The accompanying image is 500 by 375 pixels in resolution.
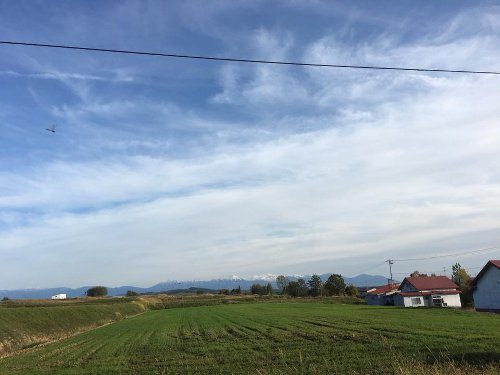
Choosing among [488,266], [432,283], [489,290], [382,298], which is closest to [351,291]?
[382,298]

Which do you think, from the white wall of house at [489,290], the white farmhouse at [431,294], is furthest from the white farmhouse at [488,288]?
the white farmhouse at [431,294]

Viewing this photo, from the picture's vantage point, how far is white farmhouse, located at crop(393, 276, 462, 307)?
8319cm

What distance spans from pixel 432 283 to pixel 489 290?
103 ft

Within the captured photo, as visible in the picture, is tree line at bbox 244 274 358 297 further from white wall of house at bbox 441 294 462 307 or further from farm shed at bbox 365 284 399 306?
white wall of house at bbox 441 294 462 307

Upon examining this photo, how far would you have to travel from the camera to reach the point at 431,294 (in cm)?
8338

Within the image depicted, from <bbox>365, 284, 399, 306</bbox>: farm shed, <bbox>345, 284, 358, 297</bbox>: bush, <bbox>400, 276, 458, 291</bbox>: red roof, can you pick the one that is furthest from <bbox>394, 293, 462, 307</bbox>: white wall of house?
<bbox>345, 284, 358, 297</bbox>: bush

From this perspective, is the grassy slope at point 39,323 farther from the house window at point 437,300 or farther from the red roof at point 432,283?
the house window at point 437,300

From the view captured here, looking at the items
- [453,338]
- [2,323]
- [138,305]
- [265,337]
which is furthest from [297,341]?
[138,305]

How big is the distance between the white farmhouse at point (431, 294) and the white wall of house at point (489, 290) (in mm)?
25011

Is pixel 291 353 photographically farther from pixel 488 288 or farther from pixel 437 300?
pixel 437 300

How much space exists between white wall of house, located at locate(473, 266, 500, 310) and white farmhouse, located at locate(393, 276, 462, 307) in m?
25.0

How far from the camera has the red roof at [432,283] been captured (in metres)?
84.9

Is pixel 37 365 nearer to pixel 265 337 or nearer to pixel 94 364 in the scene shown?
pixel 94 364

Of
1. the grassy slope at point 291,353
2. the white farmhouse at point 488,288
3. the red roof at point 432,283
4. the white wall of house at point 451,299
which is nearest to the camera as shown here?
the grassy slope at point 291,353
